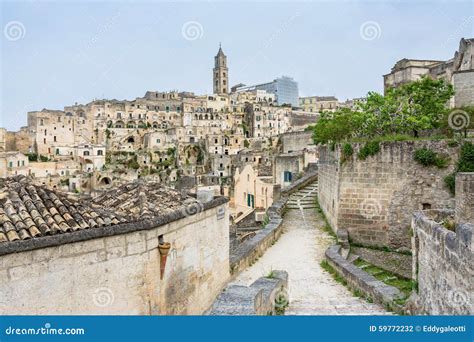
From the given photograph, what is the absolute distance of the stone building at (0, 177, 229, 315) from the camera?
5.07m

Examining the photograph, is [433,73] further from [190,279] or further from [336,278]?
[190,279]

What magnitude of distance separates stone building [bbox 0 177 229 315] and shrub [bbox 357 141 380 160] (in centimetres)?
776

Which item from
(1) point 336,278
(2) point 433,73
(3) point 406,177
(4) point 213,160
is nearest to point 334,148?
(3) point 406,177

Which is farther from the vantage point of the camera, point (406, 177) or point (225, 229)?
point (406, 177)

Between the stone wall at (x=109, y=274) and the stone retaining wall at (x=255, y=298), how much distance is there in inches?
36.9

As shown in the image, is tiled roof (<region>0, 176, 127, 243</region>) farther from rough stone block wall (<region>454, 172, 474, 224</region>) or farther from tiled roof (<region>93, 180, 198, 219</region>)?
rough stone block wall (<region>454, 172, 474, 224</region>)

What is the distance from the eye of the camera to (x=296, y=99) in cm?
14038

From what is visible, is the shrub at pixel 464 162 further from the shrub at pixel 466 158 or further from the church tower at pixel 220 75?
the church tower at pixel 220 75

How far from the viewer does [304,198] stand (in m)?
23.1

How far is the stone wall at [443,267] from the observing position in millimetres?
5129

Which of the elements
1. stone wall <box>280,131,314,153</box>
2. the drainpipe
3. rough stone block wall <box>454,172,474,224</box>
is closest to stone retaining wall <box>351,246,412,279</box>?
rough stone block wall <box>454,172,474,224</box>

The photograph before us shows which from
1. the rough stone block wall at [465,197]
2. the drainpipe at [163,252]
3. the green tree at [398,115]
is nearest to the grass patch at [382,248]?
the rough stone block wall at [465,197]

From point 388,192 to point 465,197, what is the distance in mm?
4229
